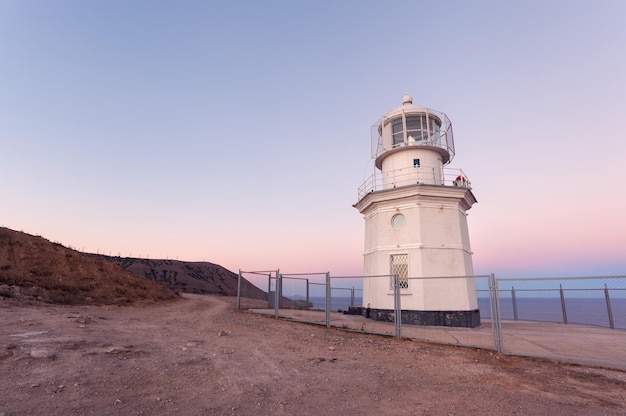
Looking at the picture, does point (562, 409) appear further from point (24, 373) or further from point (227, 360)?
point (24, 373)

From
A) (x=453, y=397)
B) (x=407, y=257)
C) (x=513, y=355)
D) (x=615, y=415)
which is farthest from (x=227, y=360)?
(x=407, y=257)

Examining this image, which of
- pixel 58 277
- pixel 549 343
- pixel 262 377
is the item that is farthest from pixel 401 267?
pixel 58 277

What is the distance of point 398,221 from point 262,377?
11740 millimetres

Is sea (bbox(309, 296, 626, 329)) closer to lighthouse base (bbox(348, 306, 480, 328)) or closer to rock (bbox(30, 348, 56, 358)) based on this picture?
lighthouse base (bbox(348, 306, 480, 328))

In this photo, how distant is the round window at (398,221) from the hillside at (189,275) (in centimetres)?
3394

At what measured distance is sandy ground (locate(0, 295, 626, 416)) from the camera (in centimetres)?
520

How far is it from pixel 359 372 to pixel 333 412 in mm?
2368

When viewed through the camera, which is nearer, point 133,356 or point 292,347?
point 133,356

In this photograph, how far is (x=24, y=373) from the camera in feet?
18.9

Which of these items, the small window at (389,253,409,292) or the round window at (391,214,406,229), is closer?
the small window at (389,253,409,292)

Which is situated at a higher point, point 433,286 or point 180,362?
point 433,286

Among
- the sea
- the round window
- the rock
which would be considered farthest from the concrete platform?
the rock

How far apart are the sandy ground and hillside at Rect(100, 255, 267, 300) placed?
39043 mm

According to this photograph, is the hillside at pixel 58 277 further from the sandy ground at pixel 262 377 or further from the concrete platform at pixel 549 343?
the concrete platform at pixel 549 343
